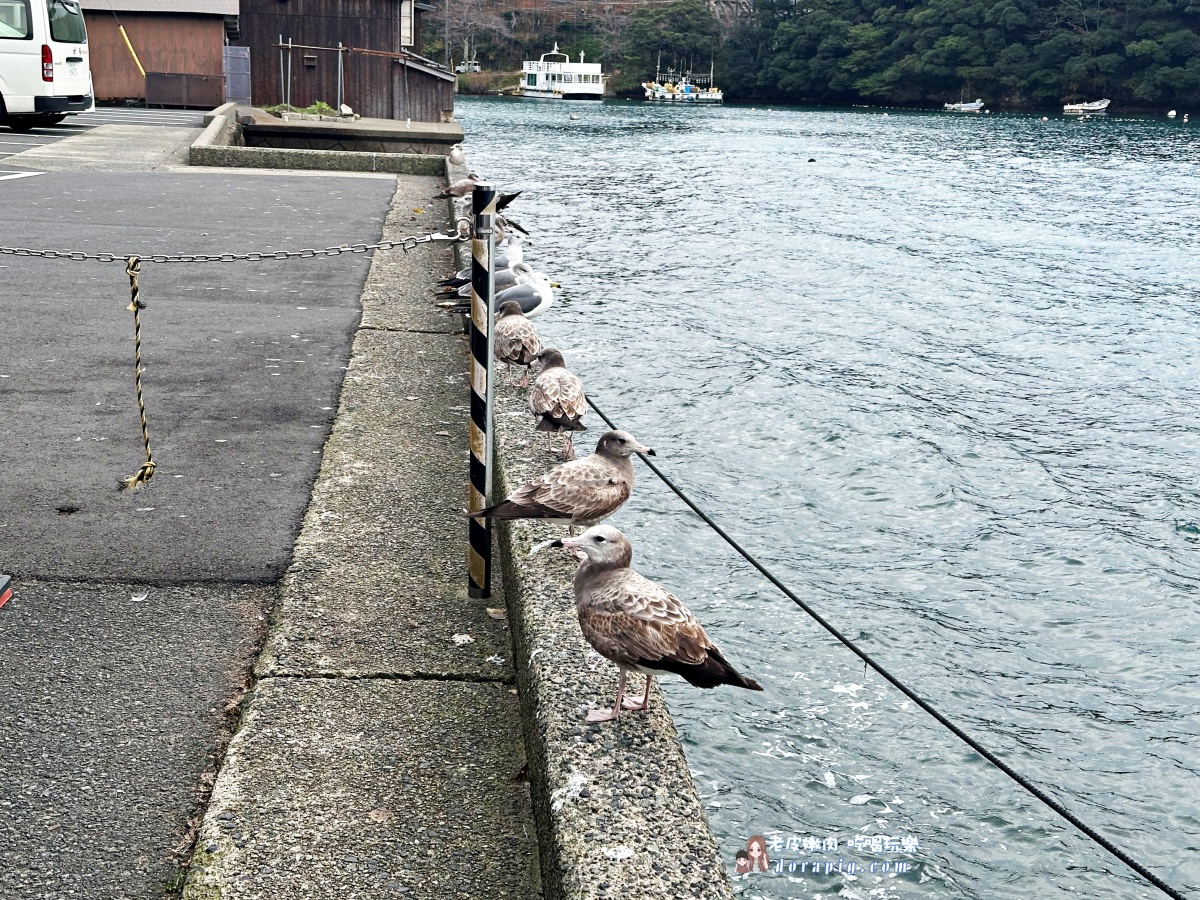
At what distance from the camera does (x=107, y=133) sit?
945 inches

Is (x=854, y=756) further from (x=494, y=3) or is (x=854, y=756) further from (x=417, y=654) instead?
(x=494, y=3)

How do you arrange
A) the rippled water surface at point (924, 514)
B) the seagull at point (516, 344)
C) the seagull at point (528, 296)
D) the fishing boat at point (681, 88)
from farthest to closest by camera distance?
the fishing boat at point (681, 88) → the seagull at point (528, 296) → the seagull at point (516, 344) → the rippled water surface at point (924, 514)

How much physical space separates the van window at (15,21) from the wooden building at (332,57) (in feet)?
41.0

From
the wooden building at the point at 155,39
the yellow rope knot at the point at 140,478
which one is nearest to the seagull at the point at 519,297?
the yellow rope knot at the point at 140,478

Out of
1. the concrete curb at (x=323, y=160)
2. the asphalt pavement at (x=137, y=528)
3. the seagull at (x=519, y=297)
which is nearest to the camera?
the asphalt pavement at (x=137, y=528)

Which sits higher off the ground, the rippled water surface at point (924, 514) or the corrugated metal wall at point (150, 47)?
the corrugated metal wall at point (150, 47)

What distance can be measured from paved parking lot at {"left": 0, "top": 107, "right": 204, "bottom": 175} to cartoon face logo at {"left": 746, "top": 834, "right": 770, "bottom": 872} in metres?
15.7

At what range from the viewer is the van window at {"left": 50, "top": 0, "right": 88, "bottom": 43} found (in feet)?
72.5

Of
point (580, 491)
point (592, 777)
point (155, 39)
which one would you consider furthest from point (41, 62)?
point (592, 777)

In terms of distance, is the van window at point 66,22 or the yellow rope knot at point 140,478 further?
the van window at point 66,22

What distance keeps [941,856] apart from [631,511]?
4.26 m

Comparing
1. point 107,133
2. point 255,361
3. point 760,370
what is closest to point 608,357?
point 760,370

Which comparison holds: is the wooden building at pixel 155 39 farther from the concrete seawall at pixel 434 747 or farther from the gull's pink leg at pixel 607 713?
the gull's pink leg at pixel 607 713

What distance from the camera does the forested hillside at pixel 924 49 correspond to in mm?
89812
